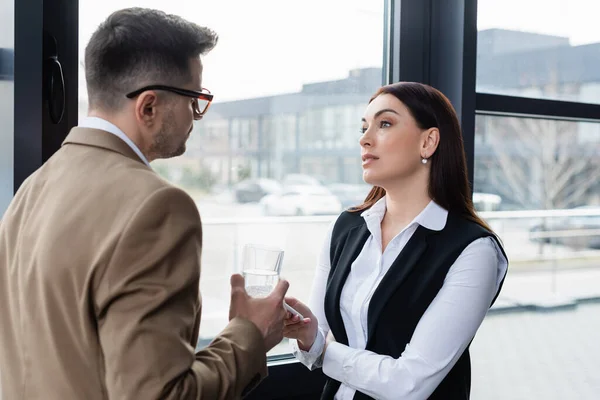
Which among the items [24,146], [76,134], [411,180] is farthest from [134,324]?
[411,180]

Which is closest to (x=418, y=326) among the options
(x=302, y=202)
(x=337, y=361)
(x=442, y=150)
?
(x=337, y=361)

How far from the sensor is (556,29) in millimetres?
2500

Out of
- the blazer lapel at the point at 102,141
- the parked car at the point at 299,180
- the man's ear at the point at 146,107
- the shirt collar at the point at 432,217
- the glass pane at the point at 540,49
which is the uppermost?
the glass pane at the point at 540,49

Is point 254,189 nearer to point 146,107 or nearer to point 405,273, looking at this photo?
point 405,273

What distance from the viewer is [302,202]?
80.5 inches

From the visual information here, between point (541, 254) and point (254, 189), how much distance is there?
1247 mm

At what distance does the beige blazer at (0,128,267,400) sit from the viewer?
2.99 feet

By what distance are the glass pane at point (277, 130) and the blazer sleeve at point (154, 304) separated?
2.90ft

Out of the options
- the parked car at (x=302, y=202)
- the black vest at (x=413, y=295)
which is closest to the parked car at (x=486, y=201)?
the parked car at (x=302, y=202)

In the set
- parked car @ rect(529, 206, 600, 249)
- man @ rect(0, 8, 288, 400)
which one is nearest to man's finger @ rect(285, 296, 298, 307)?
man @ rect(0, 8, 288, 400)

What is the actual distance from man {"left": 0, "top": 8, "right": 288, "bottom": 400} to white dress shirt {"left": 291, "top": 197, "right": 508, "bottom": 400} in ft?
1.70

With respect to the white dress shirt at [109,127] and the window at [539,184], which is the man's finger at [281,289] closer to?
the white dress shirt at [109,127]

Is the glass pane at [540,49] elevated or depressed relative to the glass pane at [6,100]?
elevated

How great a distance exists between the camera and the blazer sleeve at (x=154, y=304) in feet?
2.97
